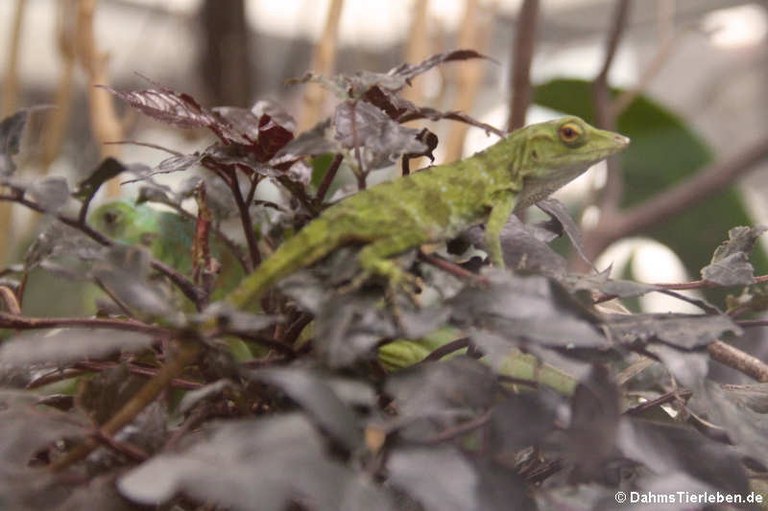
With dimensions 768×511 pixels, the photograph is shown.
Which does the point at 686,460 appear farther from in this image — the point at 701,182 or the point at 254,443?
the point at 701,182

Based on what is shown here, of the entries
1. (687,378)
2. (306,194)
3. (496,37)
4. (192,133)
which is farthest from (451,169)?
(496,37)

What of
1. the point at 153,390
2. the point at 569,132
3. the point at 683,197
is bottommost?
the point at 683,197

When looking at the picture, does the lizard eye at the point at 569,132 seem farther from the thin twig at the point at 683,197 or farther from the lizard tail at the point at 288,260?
the thin twig at the point at 683,197

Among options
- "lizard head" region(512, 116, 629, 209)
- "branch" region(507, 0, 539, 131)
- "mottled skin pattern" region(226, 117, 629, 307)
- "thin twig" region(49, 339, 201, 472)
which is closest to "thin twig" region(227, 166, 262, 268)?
"mottled skin pattern" region(226, 117, 629, 307)

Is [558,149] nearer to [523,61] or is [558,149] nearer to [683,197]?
[523,61]

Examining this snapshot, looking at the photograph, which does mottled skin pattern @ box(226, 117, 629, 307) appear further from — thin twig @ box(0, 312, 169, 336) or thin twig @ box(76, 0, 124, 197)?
thin twig @ box(76, 0, 124, 197)

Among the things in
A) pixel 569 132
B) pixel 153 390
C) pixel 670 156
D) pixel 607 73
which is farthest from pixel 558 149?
pixel 670 156
